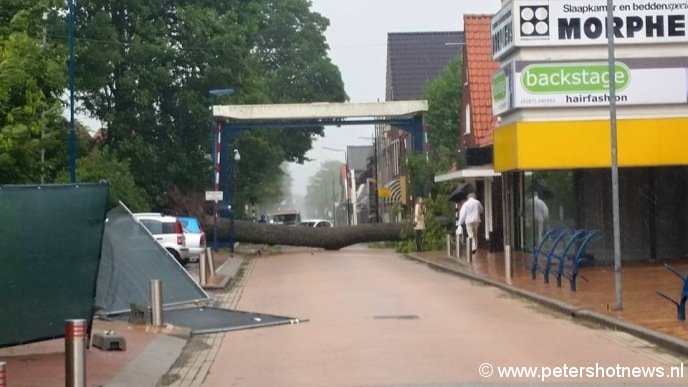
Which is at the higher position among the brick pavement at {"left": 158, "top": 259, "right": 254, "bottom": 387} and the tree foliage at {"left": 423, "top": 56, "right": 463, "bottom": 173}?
the tree foliage at {"left": 423, "top": 56, "right": 463, "bottom": 173}

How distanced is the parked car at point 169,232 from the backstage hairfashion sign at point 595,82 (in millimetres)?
10960

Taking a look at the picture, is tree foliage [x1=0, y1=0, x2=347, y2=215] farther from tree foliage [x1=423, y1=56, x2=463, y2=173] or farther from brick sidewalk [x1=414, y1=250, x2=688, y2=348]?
brick sidewalk [x1=414, y1=250, x2=688, y2=348]

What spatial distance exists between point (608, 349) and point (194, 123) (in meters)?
40.6

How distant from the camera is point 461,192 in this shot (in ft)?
152

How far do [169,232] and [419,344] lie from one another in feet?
70.6

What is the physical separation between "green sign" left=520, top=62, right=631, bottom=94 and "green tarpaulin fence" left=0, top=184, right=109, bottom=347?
16913 mm

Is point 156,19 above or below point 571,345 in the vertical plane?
above

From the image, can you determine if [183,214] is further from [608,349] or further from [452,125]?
[608,349]

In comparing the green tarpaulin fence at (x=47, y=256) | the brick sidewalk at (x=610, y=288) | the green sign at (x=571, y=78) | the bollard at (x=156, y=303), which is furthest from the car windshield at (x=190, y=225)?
the green tarpaulin fence at (x=47, y=256)

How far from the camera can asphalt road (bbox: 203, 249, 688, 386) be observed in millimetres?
13977

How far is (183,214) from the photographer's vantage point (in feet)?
175

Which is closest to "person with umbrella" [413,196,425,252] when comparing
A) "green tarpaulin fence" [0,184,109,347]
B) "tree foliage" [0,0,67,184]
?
"tree foliage" [0,0,67,184]

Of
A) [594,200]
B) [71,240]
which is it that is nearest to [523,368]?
[71,240]

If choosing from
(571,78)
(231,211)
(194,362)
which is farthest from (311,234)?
(194,362)
